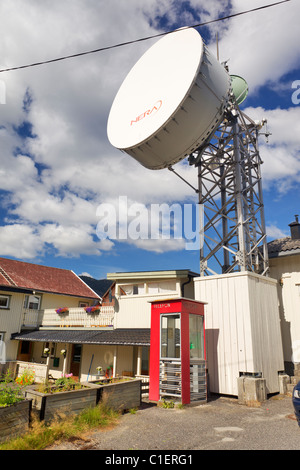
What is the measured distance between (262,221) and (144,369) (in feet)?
34.6

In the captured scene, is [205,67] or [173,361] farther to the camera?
[205,67]

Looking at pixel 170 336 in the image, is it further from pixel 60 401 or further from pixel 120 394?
pixel 60 401

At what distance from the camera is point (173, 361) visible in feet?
36.3

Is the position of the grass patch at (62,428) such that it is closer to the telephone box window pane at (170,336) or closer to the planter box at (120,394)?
the planter box at (120,394)

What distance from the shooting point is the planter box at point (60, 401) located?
7.48m

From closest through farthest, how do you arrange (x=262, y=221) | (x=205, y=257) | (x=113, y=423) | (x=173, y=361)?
(x=113, y=423)
(x=173, y=361)
(x=205, y=257)
(x=262, y=221)

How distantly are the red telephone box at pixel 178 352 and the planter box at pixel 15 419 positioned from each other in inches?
210

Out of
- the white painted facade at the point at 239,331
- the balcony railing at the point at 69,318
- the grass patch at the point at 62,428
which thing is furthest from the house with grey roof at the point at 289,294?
the balcony railing at the point at 69,318

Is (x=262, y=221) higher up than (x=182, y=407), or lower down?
higher up

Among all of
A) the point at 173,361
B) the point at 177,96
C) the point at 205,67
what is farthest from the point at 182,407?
the point at 205,67

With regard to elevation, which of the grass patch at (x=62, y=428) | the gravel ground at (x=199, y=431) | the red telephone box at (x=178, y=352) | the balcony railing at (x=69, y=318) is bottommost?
the gravel ground at (x=199, y=431)

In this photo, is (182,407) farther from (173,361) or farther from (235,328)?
(235,328)

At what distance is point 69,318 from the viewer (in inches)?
880
